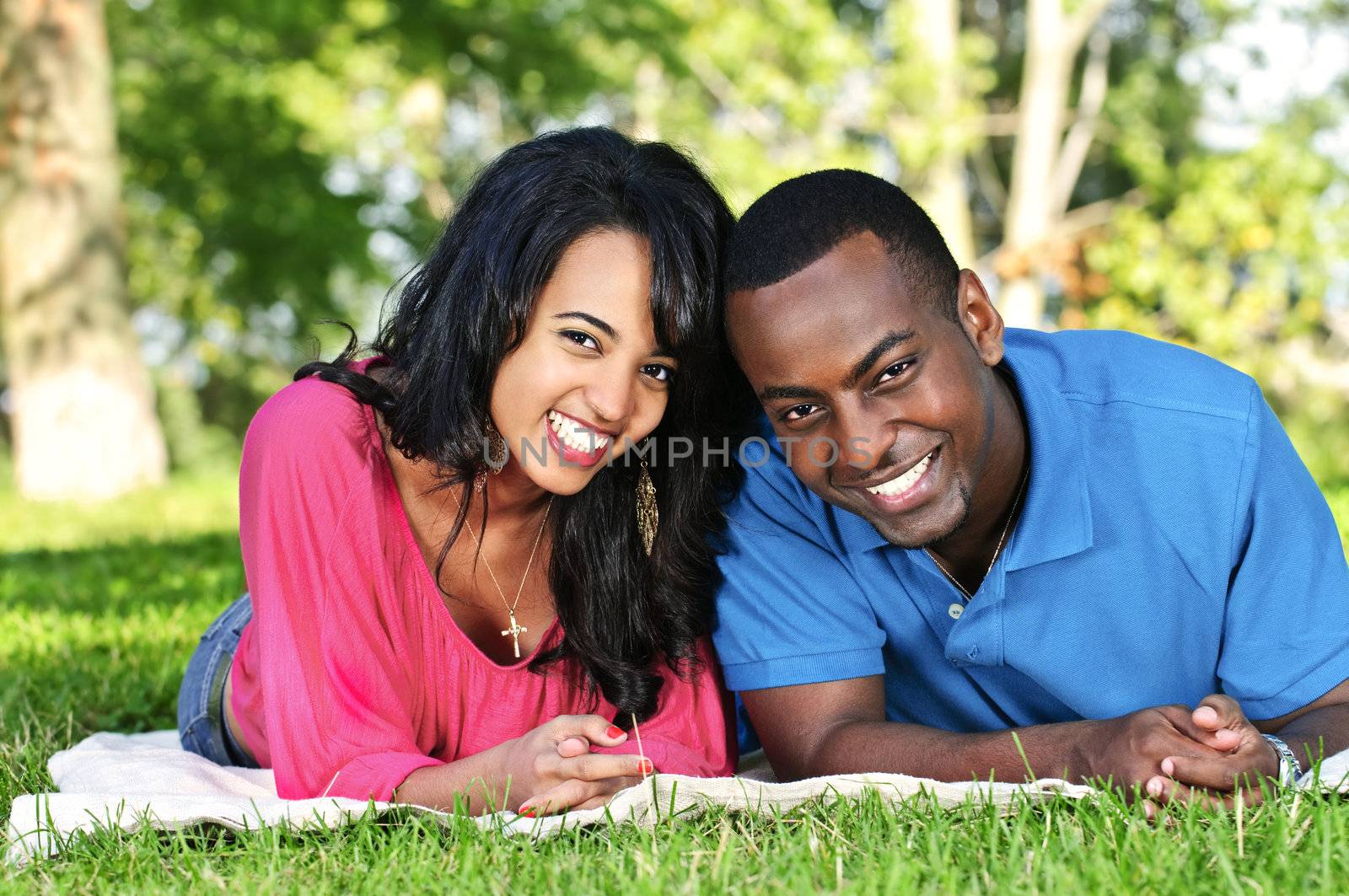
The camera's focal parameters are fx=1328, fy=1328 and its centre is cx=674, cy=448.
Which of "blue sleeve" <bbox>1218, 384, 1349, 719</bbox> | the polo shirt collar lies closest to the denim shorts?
the polo shirt collar

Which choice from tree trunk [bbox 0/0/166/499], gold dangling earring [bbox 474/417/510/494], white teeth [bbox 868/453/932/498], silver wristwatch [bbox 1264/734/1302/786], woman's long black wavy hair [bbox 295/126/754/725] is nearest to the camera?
silver wristwatch [bbox 1264/734/1302/786]

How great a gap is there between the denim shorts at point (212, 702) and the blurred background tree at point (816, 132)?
6.53 m

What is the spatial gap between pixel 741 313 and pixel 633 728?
A: 106 cm

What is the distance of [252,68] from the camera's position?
14.4 m

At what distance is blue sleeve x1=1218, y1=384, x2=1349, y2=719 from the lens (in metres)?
2.83

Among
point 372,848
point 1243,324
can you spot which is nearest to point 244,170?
point 1243,324

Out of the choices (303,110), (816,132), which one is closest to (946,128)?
(816,132)

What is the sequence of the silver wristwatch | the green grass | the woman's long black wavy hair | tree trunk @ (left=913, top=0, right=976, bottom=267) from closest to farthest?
the green grass, the silver wristwatch, the woman's long black wavy hair, tree trunk @ (left=913, top=0, right=976, bottom=267)

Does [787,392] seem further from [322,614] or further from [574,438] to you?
[322,614]

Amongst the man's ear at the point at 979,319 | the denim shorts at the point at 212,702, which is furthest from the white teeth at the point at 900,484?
the denim shorts at the point at 212,702

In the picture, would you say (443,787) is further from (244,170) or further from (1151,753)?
(244,170)

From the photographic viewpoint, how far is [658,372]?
10.2 feet

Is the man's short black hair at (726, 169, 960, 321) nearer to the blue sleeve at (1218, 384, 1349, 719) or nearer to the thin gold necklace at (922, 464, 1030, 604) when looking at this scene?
the thin gold necklace at (922, 464, 1030, 604)

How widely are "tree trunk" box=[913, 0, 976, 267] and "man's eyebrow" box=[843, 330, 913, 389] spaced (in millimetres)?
14083
